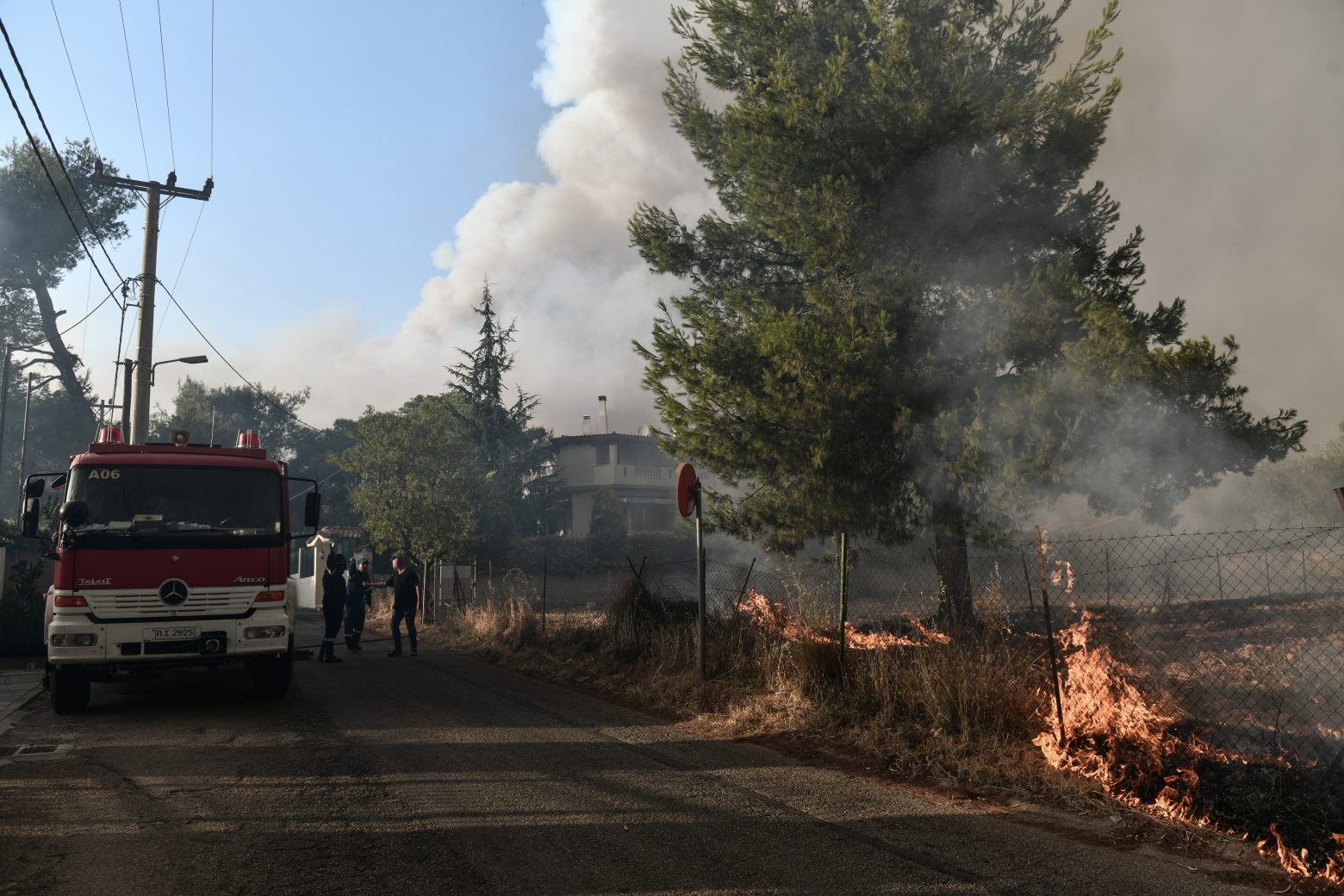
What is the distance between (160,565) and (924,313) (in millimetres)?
9722

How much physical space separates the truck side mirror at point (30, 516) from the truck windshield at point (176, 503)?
0.38 meters

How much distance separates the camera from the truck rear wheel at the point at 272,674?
9.58 metres

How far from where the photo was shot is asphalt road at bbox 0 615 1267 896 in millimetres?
4195

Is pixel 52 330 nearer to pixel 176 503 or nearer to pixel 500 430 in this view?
pixel 500 430

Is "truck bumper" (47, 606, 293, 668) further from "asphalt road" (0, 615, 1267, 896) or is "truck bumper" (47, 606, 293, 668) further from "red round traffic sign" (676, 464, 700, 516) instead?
"red round traffic sign" (676, 464, 700, 516)

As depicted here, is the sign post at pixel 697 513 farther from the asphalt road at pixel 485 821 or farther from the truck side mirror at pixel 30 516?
the truck side mirror at pixel 30 516

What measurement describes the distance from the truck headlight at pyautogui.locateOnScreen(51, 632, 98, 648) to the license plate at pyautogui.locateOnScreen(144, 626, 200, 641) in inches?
17.5

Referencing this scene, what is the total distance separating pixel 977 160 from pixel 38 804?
1183 centimetres

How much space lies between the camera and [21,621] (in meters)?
14.4

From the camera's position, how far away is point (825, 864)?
441 cm

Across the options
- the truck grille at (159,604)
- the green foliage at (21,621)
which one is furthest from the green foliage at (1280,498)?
the green foliage at (21,621)

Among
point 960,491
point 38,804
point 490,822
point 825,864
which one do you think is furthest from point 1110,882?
point 960,491

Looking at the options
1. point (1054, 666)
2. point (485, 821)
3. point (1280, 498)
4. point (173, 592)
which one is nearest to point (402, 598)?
point (173, 592)

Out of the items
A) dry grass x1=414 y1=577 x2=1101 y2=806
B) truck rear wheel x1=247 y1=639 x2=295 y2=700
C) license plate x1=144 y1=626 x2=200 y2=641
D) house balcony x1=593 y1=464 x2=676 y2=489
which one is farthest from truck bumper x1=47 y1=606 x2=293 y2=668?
house balcony x1=593 y1=464 x2=676 y2=489
